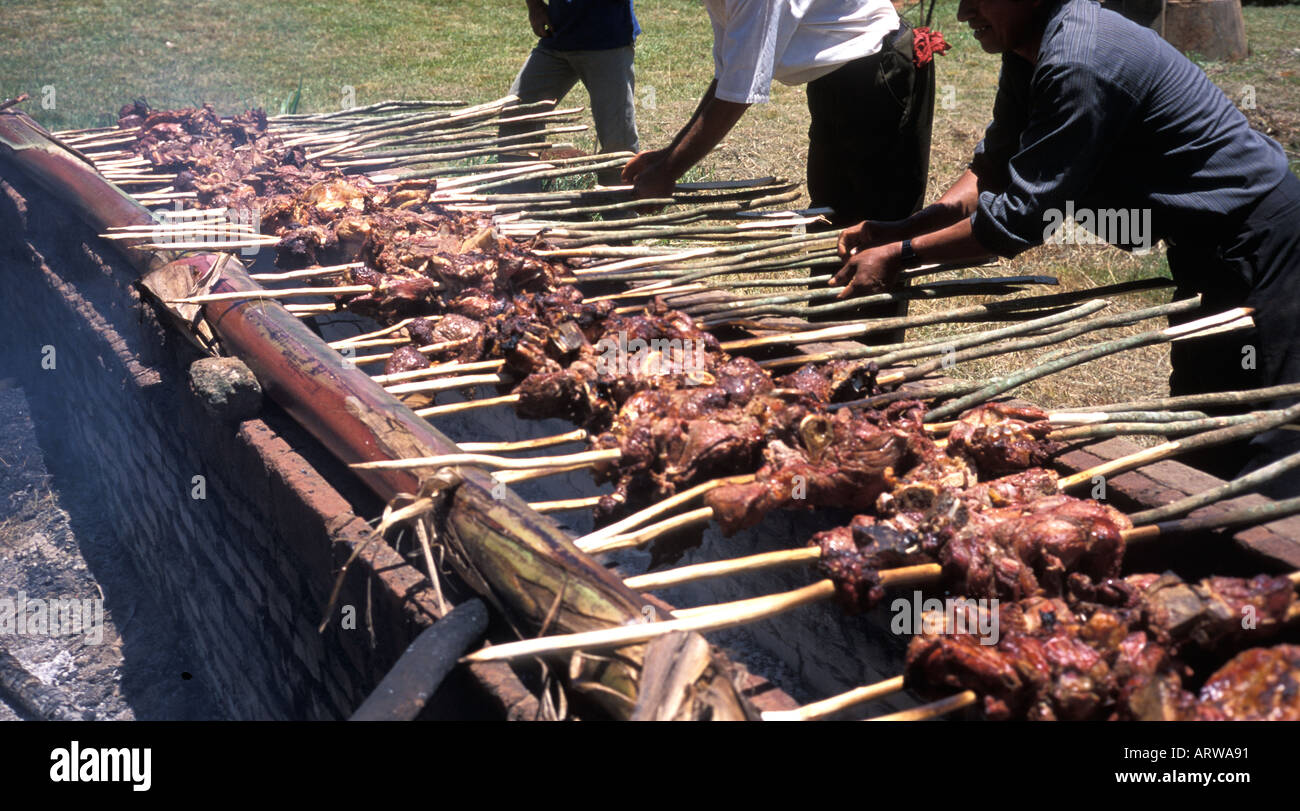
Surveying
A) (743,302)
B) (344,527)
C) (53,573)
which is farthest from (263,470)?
(53,573)

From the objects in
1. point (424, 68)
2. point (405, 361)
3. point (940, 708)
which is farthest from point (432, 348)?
point (424, 68)

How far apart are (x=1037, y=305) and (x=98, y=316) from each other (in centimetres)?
455

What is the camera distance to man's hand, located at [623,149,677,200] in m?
4.95

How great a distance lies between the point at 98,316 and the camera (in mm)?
4957

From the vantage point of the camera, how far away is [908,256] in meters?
3.79

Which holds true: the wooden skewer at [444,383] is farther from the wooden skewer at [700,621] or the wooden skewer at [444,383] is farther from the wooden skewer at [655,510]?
the wooden skewer at [700,621]

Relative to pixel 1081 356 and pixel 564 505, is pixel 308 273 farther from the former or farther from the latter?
pixel 1081 356

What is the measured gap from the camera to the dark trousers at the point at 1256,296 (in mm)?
3227

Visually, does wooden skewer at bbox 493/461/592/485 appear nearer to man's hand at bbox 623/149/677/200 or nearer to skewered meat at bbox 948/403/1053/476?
skewered meat at bbox 948/403/1053/476

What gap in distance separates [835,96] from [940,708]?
13.3ft

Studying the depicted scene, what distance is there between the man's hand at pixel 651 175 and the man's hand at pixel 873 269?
139 centimetres

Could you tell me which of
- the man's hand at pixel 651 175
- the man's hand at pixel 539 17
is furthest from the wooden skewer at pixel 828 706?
the man's hand at pixel 539 17

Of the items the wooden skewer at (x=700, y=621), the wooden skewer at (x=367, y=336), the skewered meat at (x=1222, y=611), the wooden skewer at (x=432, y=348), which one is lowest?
the skewered meat at (x=1222, y=611)

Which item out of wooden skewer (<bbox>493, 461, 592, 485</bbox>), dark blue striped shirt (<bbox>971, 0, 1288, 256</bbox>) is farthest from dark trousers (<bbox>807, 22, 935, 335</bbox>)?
wooden skewer (<bbox>493, 461, 592, 485</bbox>)
